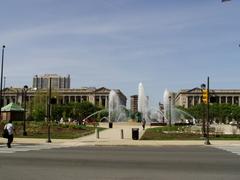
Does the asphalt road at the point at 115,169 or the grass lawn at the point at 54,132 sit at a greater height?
the grass lawn at the point at 54,132

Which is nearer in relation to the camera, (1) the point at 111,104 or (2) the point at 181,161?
(2) the point at 181,161

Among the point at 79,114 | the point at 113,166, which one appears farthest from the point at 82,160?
the point at 79,114

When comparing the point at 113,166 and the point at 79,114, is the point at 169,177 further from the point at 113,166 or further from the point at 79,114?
the point at 79,114

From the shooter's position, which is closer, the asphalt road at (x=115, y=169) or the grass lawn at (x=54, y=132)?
the asphalt road at (x=115, y=169)

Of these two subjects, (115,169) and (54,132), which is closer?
(115,169)

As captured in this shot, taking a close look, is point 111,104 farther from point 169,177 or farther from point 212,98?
point 169,177

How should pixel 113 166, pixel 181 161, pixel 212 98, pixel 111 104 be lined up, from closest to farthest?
pixel 113 166 < pixel 181 161 < pixel 212 98 < pixel 111 104

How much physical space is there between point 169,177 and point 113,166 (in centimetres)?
349

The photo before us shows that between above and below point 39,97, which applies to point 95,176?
below

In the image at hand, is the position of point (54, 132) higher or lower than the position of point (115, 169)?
higher

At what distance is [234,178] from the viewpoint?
14.8m

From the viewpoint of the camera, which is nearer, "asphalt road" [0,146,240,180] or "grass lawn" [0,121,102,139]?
"asphalt road" [0,146,240,180]

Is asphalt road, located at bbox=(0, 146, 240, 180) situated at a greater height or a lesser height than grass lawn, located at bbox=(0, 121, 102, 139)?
lesser

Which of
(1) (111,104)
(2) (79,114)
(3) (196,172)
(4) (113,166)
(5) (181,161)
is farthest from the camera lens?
(2) (79,114)
